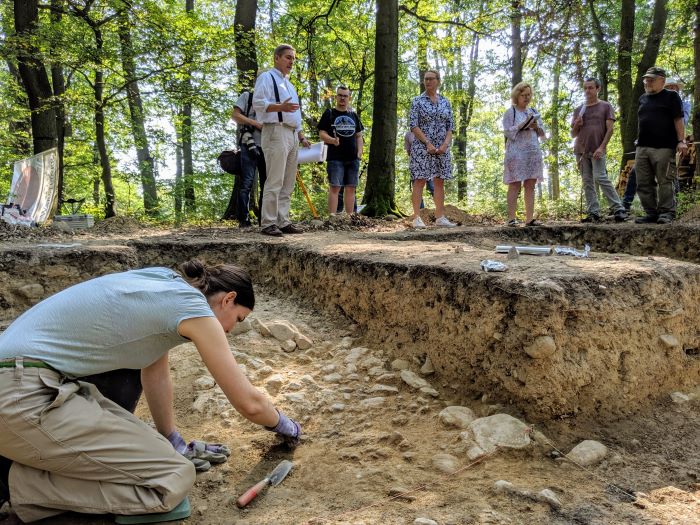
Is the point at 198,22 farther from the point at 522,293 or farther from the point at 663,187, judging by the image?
the point at 522,293

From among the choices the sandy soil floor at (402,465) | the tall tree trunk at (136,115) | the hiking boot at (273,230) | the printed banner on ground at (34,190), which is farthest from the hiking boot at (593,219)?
the tall tree trunk at (136,115)

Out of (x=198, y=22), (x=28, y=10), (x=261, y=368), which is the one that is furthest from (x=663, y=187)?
(x=28, y=10)

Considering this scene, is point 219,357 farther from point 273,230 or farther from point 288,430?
point 273,230

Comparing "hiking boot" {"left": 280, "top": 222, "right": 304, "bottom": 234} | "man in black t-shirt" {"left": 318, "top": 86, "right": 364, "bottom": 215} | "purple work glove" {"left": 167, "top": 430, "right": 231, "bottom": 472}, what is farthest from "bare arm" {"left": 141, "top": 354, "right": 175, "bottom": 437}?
"man in black t-shirt" {"left": 318, "top": 86, "right": 364, "bottom": 215}

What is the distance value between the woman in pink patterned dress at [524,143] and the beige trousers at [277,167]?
102 inches

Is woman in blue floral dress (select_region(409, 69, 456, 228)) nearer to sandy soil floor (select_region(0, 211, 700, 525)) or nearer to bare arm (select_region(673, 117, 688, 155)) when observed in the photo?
bare arm (select_region(673, 117, 688, 155))

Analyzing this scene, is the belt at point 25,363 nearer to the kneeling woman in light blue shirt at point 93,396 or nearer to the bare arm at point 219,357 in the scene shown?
the kneeling woman in light blue shirt at point 93,396

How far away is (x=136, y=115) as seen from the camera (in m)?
11.8

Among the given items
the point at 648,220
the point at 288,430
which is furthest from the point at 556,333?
the point at 648,220

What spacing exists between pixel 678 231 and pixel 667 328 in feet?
10.0

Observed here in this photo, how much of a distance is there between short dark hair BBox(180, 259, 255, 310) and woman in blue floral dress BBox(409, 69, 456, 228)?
4.25 meters

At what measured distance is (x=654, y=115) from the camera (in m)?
5.52

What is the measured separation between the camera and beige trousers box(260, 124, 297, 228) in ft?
16.8

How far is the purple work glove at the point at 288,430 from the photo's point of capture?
2.23 metres
